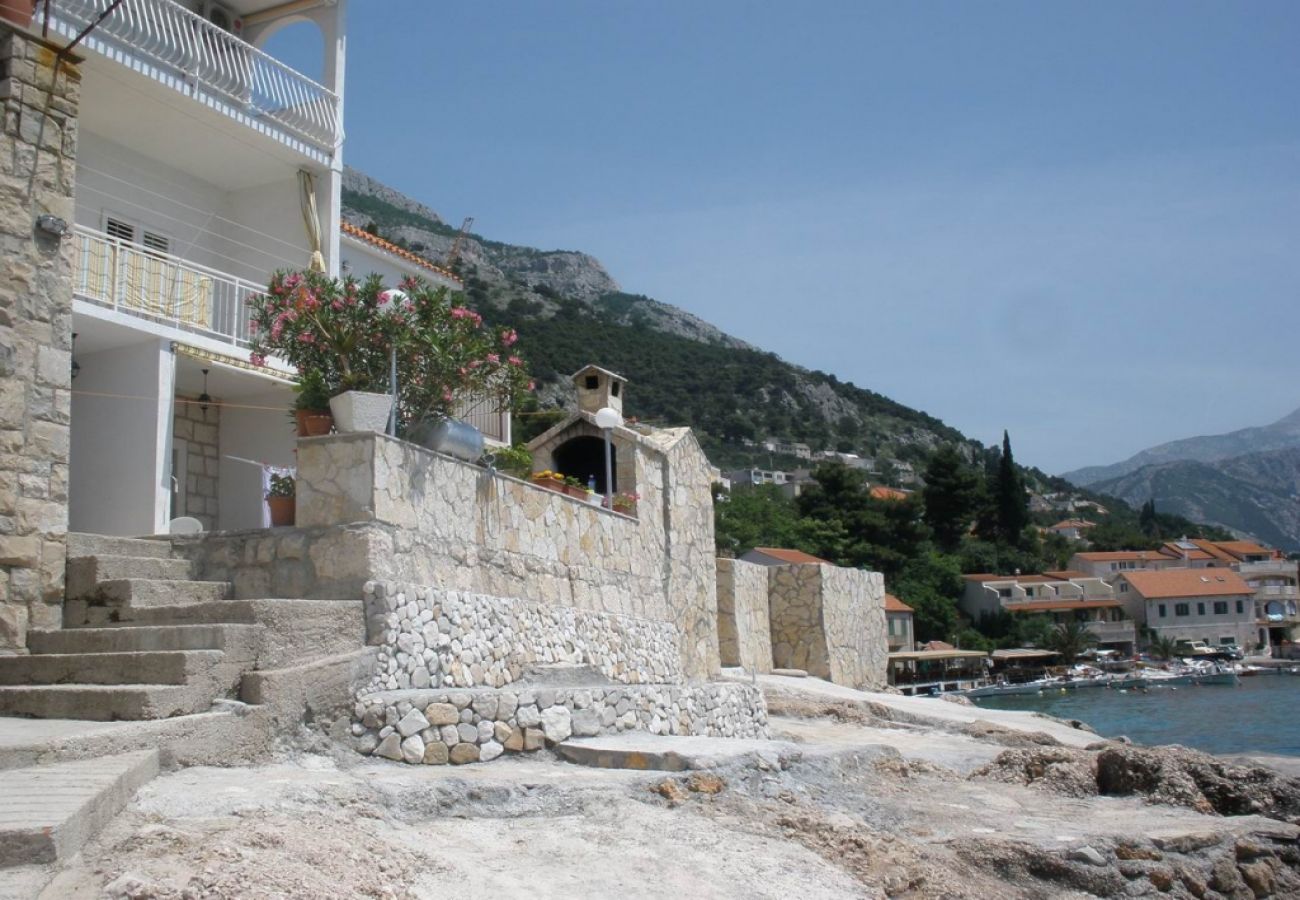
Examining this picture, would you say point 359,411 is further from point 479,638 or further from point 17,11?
point 17,11

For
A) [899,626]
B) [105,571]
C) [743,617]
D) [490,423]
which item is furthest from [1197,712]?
[105,571]

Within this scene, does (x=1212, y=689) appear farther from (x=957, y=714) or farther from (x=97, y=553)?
(x=97, y=553)

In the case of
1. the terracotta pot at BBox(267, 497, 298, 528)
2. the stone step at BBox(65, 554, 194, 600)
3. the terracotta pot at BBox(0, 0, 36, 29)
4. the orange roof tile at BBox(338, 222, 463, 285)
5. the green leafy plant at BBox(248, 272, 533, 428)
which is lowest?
the stone step at BBox(65, 554, 194, 600)

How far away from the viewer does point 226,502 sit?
16.0 m

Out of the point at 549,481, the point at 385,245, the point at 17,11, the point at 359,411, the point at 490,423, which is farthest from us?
the point at 385,245

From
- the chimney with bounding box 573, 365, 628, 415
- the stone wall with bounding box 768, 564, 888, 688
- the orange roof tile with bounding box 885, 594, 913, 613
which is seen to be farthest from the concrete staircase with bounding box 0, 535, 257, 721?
the orange roof tile with bounding box 885, 594, 913, 613

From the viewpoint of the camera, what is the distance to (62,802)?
16.2 feet

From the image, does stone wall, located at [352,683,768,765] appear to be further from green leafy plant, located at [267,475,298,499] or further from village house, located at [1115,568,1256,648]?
village house, located at [1115,568,1256,648]

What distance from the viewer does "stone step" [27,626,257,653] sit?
305 inches

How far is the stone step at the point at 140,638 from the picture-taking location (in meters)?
7.75

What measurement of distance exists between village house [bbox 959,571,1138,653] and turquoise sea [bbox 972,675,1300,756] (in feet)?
51.0

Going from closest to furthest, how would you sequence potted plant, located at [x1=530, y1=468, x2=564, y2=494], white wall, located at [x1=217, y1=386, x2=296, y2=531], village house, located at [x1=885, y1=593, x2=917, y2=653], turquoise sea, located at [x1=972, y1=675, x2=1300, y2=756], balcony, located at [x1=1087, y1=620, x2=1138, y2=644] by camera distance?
potted plant, located at [x1=530, y1=468, x2=564, y2=494] → white wall, located at [x1=217, y1=386, x2=296, y2=531] → turquoise sea, located at [x1=972, y1=675, x2=1300, y2=756] → village house, located at [x1=885, y1=593, x2=917, y2=653] → balcony, located at [x1=1087, y1=620, x2=1138, y2=644]

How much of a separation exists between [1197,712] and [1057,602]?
39.4 m

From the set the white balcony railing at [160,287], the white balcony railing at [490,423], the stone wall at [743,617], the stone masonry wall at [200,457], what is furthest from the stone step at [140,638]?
the stone wall at [743,617]
